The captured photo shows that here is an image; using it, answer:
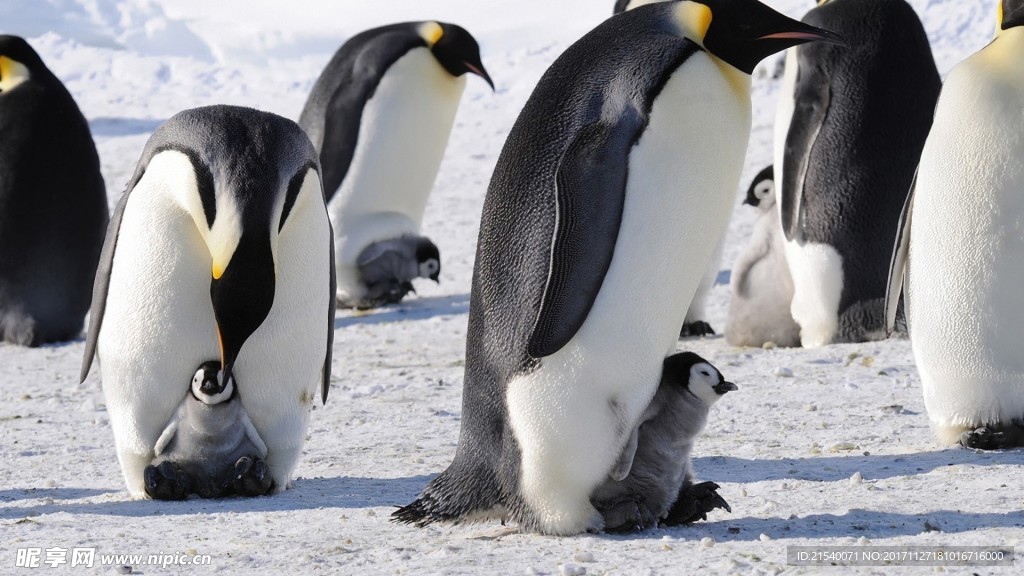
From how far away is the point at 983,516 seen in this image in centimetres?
312

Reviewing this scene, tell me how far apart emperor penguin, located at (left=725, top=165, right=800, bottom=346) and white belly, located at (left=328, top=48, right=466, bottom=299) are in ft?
8.70

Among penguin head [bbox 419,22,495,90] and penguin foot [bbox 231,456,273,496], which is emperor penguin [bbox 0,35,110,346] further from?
penguin foot [bbox 231,456,273,496]

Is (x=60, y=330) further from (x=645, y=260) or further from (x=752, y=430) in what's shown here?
(x=645, y=260)

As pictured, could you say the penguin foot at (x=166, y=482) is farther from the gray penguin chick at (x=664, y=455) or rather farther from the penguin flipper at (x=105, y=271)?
the gray penguin chick at (x=664, y=455)

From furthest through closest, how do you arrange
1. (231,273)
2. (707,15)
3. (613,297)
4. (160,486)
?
(160,486) → (231,273) → (707,15) → (613,297)

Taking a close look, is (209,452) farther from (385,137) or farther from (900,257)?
(385,137)

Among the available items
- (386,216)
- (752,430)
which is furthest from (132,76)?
(752,430)

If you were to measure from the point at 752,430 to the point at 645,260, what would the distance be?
1.62 m

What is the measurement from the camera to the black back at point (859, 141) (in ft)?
20.0

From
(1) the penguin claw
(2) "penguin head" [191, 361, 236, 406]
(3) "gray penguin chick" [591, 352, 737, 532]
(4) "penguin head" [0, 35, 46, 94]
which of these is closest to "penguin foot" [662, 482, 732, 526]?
(3) "gray penguin chick" [591, 352, 737, 532]

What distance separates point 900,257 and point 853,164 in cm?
199

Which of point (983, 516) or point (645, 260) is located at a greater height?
point (645, 260)

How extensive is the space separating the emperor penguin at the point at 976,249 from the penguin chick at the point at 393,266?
186 inches

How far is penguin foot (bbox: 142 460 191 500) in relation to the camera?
12.2ft
